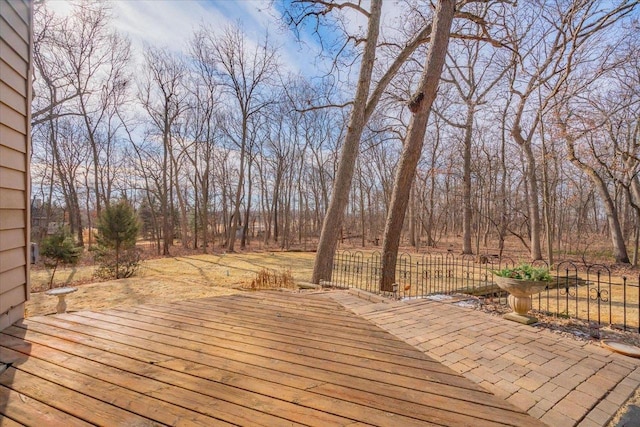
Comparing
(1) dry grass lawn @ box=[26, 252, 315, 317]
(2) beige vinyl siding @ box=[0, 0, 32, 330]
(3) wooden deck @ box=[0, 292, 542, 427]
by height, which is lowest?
(1) dry grass lawn @ box=[26, 252, 315, 317]

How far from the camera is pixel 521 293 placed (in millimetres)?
3893

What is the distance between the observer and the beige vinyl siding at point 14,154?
8.29 ft

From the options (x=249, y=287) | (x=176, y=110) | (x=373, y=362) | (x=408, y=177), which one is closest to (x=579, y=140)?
(x=408, y=177)

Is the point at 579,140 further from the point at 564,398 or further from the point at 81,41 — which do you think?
the point at 81,41

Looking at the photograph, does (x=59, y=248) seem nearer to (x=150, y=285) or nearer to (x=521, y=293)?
(x=150, y=285)

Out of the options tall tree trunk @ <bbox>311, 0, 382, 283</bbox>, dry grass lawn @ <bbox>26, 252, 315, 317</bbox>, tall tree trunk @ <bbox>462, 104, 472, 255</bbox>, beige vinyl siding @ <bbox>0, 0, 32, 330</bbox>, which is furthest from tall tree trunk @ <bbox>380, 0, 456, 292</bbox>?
tall tree trunk @ <bbox>462, 104, 472, 255</bbox>

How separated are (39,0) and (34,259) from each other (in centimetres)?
745

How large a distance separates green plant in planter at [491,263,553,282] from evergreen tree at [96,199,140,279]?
9362mm

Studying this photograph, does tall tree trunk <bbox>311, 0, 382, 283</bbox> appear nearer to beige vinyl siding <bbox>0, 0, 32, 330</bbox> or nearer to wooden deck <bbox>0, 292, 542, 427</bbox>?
wooden deck <bbox>0, 292, 542, 427</bbox>

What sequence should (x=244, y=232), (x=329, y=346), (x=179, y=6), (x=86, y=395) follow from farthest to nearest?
(x=244, y=232) < (x=179, y=6) < (x=329, y=346) < (x=86, y=395)

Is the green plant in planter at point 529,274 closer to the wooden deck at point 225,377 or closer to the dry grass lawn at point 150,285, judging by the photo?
the wooden deck at point 225,377

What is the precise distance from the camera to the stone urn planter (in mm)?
3791

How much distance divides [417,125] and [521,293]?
3.27 metres

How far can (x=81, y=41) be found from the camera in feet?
49.0
